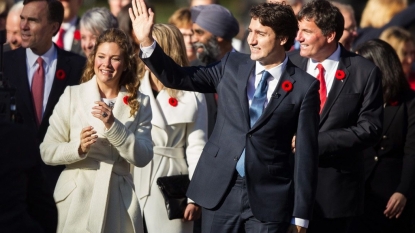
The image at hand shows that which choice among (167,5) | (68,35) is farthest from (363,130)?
(167,5)

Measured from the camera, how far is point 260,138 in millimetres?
5617

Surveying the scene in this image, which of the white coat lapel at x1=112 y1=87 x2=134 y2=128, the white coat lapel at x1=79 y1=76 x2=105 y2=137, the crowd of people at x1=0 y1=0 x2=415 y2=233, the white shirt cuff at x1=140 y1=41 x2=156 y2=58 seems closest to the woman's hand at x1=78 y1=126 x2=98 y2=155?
the crowd of people at x1=0 y1=0 x2=415 y2=233

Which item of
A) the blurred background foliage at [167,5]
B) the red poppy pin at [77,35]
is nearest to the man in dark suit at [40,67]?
the red poppy pin at [77,35]

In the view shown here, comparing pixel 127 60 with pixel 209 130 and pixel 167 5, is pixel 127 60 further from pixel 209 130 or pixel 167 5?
pixel 167 5

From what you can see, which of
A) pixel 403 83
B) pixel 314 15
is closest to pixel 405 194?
pixel 403 83

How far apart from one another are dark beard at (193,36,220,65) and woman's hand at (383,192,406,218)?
190 centimetres

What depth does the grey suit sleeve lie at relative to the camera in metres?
6.39

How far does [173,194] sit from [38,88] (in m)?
1.48

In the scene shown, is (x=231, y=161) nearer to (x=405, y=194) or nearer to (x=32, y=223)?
(x=32, y=223)

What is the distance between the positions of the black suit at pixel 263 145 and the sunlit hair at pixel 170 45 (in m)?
1.21

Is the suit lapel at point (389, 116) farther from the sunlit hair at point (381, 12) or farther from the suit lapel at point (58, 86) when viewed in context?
the sunlit hair at point (381, 12)

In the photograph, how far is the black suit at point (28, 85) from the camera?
7219mm

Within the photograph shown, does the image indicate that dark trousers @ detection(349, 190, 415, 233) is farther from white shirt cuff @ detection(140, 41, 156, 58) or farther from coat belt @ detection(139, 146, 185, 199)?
white shirt cuff @ detection(140, 41, 156, 58)

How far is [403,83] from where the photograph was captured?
7.65 metres
